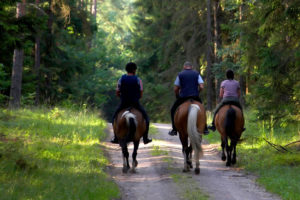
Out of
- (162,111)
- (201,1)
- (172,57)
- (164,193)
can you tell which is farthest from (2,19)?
(162,111)

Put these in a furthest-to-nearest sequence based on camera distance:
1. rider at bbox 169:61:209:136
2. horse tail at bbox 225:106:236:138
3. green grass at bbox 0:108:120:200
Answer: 1. horse tail at bbox 225:106:236:138
2. rider at bbox 169:61:209:136
3. green grass at bbox 0:108:120:200

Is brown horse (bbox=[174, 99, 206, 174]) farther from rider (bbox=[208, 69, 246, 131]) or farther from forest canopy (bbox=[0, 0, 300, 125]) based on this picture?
forest canopy (bbox=[0, 0, 300, 125])

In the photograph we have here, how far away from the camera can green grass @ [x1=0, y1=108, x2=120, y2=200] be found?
755 cm

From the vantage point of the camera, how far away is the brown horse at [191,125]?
10.5 m

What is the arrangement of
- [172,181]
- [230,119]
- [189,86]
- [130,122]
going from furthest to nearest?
1. [230,119]
2. [189,86]
3. [130,122]
4. [172,181]

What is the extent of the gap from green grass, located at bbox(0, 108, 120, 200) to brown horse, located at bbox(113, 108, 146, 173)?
714mm

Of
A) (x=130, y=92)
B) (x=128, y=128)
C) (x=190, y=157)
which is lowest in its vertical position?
(x=190, y=157)

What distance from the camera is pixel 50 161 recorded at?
405 inches

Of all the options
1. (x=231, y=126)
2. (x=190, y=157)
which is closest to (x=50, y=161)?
Result: (x=190, y=157)

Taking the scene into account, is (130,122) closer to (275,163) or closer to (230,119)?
(230,119)

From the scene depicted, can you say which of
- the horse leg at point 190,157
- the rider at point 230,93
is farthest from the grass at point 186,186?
the rider at point 230,93

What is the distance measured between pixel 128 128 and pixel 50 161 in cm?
198

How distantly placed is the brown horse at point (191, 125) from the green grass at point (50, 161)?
2.14m

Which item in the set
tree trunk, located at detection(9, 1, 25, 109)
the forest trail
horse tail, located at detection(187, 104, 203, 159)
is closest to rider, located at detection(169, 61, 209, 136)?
horse tail, located at detection(187, 104, 203, 159)
